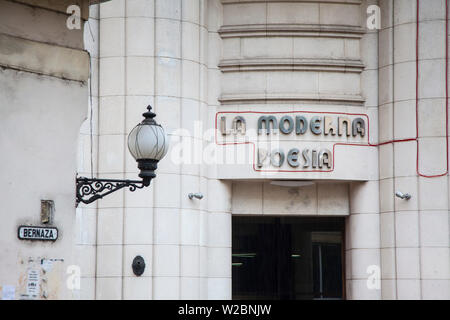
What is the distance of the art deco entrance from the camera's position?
20125 millimetres

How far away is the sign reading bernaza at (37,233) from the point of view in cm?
1040

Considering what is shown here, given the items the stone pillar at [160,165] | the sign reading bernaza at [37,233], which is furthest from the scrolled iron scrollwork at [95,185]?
the stone pillar at [160,165]

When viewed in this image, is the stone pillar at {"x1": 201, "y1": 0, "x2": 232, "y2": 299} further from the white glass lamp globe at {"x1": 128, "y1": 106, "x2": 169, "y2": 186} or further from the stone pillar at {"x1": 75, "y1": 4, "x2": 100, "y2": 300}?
the white glass lamp globe at {"x1": 128, "y1": 106, "x2": 169, "y2": 186}

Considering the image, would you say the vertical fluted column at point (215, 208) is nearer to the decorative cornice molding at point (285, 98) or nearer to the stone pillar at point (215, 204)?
the stone pillar at point (215, 204)

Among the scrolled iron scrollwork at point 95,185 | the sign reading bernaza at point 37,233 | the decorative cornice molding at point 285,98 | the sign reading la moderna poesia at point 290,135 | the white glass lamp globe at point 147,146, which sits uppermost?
the decorative cornice molding at point 285,98

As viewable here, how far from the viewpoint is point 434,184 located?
61.5 feet

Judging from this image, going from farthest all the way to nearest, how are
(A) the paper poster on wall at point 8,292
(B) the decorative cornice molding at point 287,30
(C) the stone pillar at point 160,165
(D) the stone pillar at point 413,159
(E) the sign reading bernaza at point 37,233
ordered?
(B) the decorative cornice molding at point 287,30 < (D) the stone pillar at point 413,159 < (C) the stone pillar at point 160,165 < (E) the sign reading bernaza at point 37,233 < (A) the paper poster on wall at point 8,292

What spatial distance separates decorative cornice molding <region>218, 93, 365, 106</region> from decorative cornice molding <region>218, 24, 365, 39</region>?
4.46ft

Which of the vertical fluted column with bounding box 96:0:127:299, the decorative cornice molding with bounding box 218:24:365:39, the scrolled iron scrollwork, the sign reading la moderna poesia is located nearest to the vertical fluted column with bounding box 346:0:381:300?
the decorative cornice molding with bounding box 218:24:365:39

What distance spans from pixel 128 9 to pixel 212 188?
419 cm

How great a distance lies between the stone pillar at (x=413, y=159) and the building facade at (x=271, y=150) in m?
0.03

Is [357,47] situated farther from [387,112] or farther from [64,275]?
[64,275]

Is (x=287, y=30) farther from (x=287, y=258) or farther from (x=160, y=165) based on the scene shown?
(x=287, y=258)
